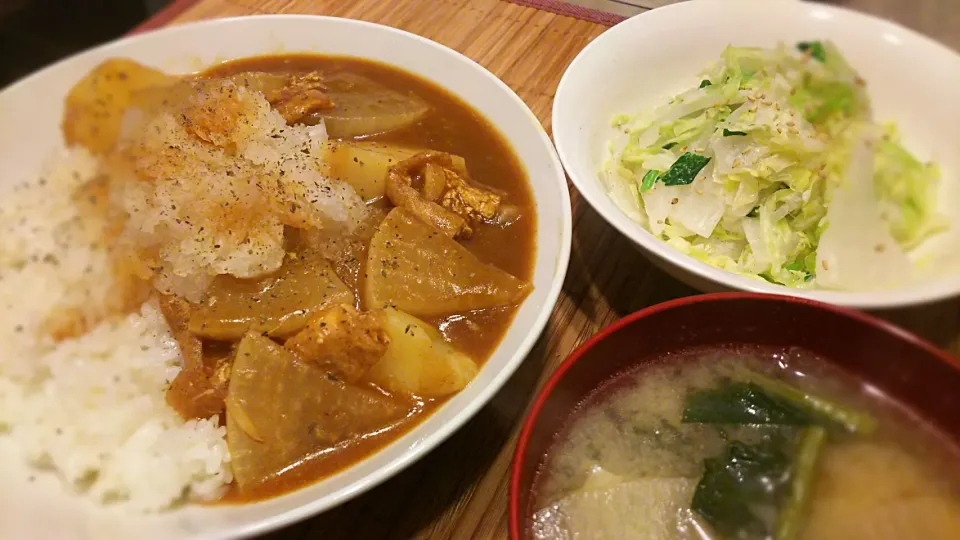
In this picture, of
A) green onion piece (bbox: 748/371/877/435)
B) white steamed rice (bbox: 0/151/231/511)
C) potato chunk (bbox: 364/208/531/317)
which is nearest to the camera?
green onion piece (bbox: 748/371/877/435)

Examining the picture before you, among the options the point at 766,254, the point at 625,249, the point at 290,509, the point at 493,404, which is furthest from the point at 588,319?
the point at 290,509

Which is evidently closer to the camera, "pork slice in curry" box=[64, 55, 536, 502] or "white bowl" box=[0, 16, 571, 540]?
"white bowl" box=[0, 16, 571, 540]

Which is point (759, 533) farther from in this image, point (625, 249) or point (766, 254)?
point (625, 249)

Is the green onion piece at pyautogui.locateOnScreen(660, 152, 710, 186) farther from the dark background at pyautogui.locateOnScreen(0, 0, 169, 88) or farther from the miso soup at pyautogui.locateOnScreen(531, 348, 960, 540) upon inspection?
the dark background at pyautogui.locateOnScreen(0, 0, 169, 88)

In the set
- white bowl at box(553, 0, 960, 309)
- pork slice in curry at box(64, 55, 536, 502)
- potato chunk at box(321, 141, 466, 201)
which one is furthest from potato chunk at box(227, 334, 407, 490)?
white bowl at box(553, 0, 960, 309)

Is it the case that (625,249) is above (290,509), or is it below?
below

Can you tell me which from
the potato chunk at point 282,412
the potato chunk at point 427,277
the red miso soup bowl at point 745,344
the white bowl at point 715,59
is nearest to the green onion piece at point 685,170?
the white bowl at point 715,59

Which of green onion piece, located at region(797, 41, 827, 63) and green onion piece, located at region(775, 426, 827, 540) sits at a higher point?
green onion piece, located at region(797, 41, 827, 63)

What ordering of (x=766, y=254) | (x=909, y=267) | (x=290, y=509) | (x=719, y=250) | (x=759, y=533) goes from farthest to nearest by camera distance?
(x=719, y=250), (x=766, y=254), (x=909, y=267), (x=290, y=509), (x=759, y=533)
